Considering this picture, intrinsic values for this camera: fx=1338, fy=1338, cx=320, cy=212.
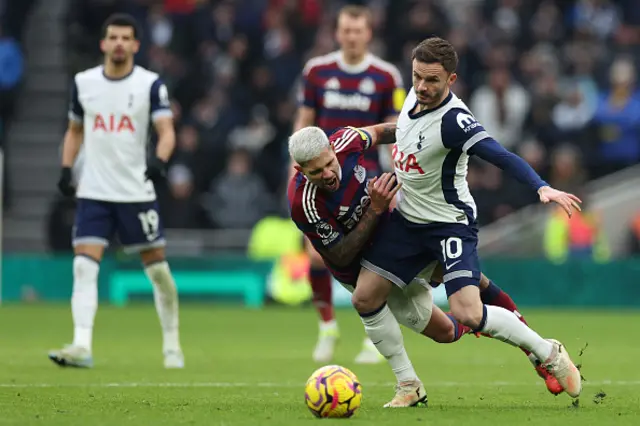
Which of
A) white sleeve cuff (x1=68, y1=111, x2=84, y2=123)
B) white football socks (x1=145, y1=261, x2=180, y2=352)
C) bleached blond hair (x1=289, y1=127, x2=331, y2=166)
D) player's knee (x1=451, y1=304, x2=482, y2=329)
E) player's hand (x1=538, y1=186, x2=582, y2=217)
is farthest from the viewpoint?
white sleeve cuff (x1=68, y1=111, x2=84, y2=123)

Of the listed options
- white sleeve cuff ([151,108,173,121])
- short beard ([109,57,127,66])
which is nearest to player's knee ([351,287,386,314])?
white sleeve cuff ([151,108,173,121])

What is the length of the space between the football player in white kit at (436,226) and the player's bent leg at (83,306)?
315 centimetres

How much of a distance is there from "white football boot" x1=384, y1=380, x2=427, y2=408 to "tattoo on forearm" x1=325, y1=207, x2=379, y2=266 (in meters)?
0.85

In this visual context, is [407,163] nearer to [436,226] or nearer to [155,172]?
[436,226]

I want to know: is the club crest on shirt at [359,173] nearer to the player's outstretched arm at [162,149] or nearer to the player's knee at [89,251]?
the player's outstretched arm at [162,149]

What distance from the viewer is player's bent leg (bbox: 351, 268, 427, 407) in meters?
7.98

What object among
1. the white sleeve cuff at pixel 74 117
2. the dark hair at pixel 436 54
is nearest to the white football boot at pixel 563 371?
the dark hair at pixel 436 54

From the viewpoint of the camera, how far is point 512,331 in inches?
303

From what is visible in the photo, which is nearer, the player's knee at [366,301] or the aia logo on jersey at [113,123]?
the player's knee at [366,301]

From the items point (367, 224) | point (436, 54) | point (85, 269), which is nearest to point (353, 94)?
point (85, 269)

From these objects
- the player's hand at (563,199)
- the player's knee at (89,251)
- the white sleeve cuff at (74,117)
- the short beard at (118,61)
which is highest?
the short beard at (118,61)

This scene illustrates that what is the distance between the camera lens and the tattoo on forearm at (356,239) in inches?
310

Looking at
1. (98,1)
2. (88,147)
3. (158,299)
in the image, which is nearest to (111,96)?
(88,147)

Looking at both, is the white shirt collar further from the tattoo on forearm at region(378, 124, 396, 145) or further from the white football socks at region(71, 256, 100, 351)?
the tattoo on forearm at region(378, 124, 396, 145)
